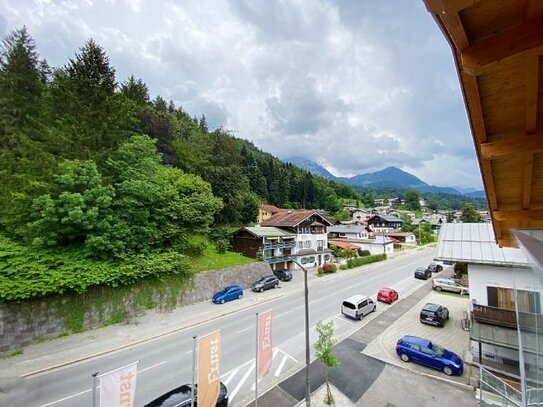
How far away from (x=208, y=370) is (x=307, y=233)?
30534mm

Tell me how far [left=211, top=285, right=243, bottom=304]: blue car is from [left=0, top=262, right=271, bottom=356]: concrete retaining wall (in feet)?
3.95

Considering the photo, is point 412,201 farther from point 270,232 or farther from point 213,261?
point 213,261

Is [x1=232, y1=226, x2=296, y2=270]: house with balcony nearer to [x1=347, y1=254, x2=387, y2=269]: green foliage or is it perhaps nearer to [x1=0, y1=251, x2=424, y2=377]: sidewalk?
[x1=0, y1=251, x2=424, y2=377]: sidewalk

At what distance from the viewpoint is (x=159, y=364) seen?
13.8m

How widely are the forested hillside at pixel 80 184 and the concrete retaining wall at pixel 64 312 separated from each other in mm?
1125

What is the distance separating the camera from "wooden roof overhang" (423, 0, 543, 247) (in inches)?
85.8

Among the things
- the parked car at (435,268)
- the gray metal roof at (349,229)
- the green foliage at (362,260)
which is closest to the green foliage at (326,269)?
the green foliage at (362,260)

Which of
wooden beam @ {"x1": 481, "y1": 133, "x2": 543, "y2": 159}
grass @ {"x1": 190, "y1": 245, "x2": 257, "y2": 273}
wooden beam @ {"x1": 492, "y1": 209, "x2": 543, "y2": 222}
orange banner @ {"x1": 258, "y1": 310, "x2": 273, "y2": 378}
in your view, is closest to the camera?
wooden beam @ {"x1": 481, "y1": 133, "x2": 543, "y2": 159}

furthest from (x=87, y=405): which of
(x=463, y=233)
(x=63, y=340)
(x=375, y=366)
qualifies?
(x=463, y=233)

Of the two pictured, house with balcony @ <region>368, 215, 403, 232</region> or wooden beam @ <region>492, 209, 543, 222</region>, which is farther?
house with balcony @ <region>368, 215, 403, 232</region>

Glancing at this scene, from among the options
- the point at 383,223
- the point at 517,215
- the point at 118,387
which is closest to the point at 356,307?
the point at 517,215

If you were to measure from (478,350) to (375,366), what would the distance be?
601 cm

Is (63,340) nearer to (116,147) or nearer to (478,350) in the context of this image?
(116,147)

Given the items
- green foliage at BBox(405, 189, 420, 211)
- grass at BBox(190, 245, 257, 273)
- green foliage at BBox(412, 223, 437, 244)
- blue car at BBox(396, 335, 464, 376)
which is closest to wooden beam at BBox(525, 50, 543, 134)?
blue car at BBox(396, 335, 464, 376)
